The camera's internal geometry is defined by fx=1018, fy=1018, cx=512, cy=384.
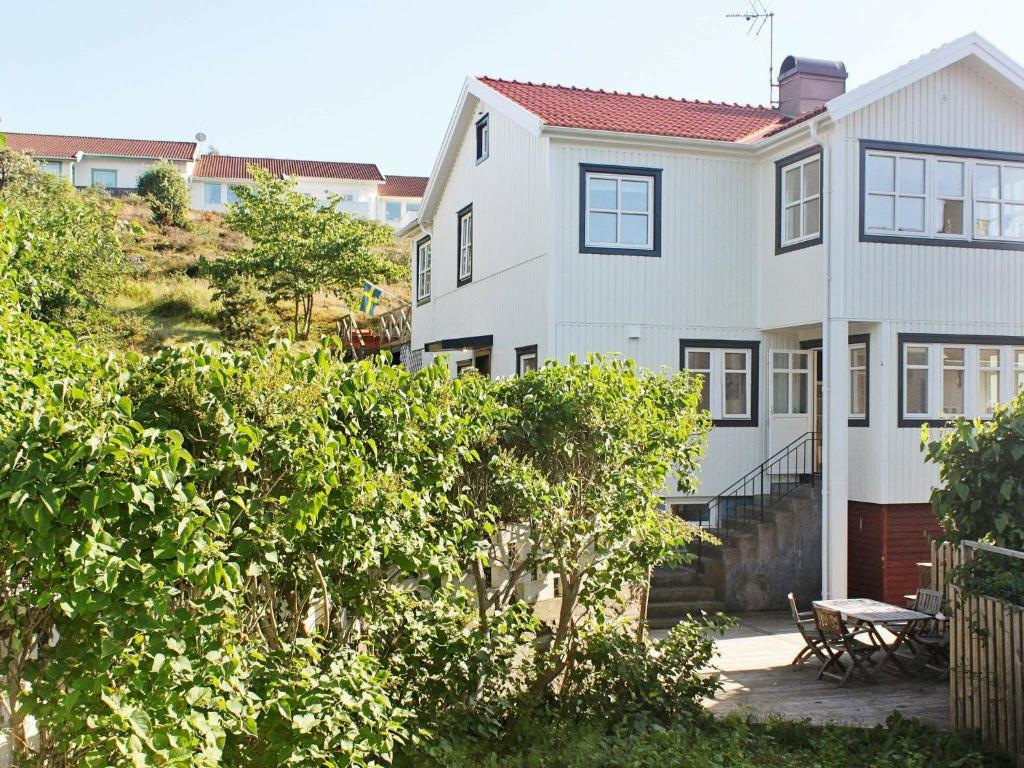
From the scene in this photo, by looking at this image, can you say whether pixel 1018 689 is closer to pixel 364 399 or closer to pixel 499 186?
pixel 364 399

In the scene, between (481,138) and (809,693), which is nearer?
(809,693)

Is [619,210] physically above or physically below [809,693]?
above

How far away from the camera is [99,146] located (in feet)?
209

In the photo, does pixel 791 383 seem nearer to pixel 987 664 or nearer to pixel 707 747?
pixel 987 664

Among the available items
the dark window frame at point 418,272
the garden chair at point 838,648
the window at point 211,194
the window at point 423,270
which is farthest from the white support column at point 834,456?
the window at point 211,194

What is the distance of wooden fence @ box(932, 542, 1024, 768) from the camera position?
818 cm

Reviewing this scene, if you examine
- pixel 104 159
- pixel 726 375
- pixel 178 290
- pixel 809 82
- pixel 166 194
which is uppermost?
pixel 104 159

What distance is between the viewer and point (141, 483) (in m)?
4.62

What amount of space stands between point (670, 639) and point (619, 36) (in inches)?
271

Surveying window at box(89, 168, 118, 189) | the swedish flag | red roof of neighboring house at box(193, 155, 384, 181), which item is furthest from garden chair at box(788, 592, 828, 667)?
window at box(89, 168, 118, 189)

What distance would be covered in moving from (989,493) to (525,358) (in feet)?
33.0

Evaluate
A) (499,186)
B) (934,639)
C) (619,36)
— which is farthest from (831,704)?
(499,186)

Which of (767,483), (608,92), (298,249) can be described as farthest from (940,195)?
(298,249)

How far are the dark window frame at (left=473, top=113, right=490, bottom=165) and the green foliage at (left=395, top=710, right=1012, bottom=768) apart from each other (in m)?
13.5
